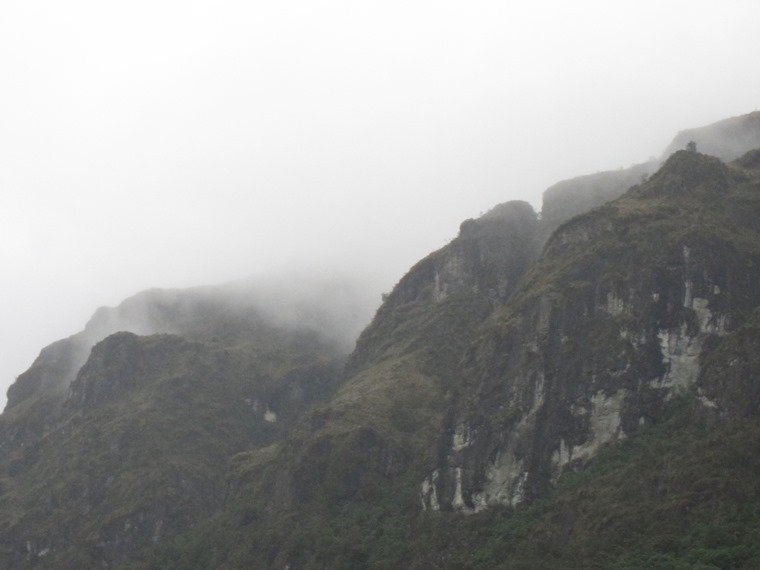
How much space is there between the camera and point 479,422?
111625mm

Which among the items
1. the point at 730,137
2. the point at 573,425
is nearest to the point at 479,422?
the point at 573,425

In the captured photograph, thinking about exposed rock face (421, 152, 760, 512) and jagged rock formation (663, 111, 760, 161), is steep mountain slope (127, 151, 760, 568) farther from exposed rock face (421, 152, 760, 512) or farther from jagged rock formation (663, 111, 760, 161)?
jagged rock formation (663, 111, 760, 161)

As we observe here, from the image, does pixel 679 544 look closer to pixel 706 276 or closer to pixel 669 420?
pixel 669 420

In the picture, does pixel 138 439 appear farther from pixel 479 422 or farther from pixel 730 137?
pixel 730 137

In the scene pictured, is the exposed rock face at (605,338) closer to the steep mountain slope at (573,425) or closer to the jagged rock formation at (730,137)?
the steep mountain slope at (573,425)

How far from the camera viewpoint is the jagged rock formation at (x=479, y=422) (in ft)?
316

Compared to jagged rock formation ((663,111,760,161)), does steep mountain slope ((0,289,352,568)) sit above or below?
below

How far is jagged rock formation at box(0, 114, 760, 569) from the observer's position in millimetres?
96188

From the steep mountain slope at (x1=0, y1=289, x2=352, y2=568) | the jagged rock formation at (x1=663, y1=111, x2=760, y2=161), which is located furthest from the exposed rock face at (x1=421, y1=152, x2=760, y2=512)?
the steep mountain slope at (x1=0, y1=289, x2=352, y2=568)

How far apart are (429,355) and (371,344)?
20.4m

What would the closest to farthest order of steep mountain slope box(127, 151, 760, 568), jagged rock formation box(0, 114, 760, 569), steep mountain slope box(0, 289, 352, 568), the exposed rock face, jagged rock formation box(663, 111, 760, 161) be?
steep mountain slope box(127, 151, 760, 568) → jagged rock formation box(0, 114, 760, 569) → the exposed rock face → steep mountain slope box(0, 289, 352, 568) → jagged rock formation box(663, 111, 760, 161)

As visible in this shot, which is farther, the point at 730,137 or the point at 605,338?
the point at 730,137

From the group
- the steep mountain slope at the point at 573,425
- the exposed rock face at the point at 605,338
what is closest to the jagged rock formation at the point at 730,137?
the steep mountain slope at the point at 573,425

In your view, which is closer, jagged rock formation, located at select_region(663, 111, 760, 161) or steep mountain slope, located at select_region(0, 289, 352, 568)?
steep mountain slope, located at select_region(0, 289, 352, 568)
